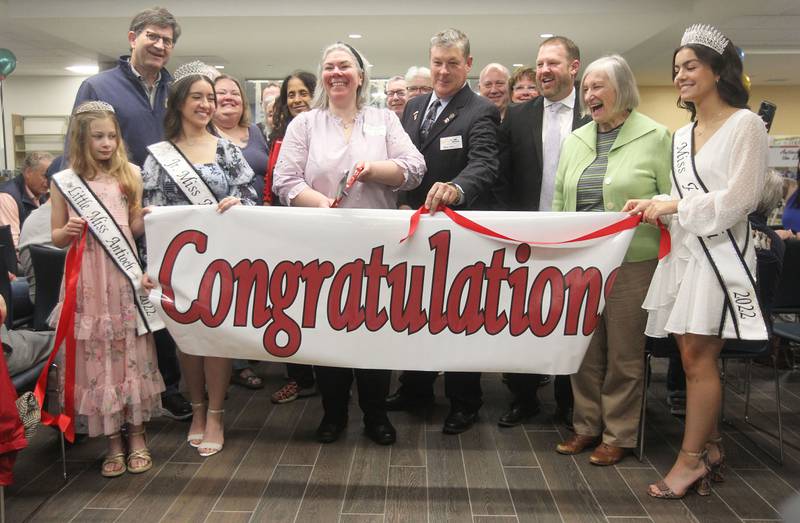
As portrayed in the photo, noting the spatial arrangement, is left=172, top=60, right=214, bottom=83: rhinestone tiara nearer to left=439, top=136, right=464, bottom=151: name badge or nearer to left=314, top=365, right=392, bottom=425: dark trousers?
left=439, top=136, right=464, bottom=151: name badge

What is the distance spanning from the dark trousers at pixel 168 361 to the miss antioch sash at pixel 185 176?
0.89 metres

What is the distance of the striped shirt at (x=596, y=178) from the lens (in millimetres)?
2613

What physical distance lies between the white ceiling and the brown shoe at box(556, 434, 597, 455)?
19.7ft

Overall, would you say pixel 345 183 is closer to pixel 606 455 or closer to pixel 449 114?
pixel 449 114

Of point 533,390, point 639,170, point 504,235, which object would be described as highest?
point 639,170

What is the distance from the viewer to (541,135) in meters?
3.04

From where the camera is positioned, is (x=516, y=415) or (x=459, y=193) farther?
(x=516, y=415)

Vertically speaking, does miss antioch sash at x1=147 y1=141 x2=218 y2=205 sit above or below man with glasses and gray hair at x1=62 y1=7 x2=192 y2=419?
below

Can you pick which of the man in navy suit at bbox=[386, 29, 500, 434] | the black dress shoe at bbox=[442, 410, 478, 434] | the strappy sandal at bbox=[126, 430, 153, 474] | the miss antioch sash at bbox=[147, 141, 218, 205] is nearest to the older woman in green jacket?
the man in navy suit at bbox=[386, 29, 500, 434]

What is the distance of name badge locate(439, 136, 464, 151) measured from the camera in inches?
114

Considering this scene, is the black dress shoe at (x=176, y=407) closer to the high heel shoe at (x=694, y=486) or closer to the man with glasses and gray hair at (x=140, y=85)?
the man with glasses and gray hair at (x=140, y=85)

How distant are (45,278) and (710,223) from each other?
2991mm

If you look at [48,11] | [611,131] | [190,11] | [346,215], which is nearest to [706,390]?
[611,131]

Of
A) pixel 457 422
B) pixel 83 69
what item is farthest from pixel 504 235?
pixel 83 69
